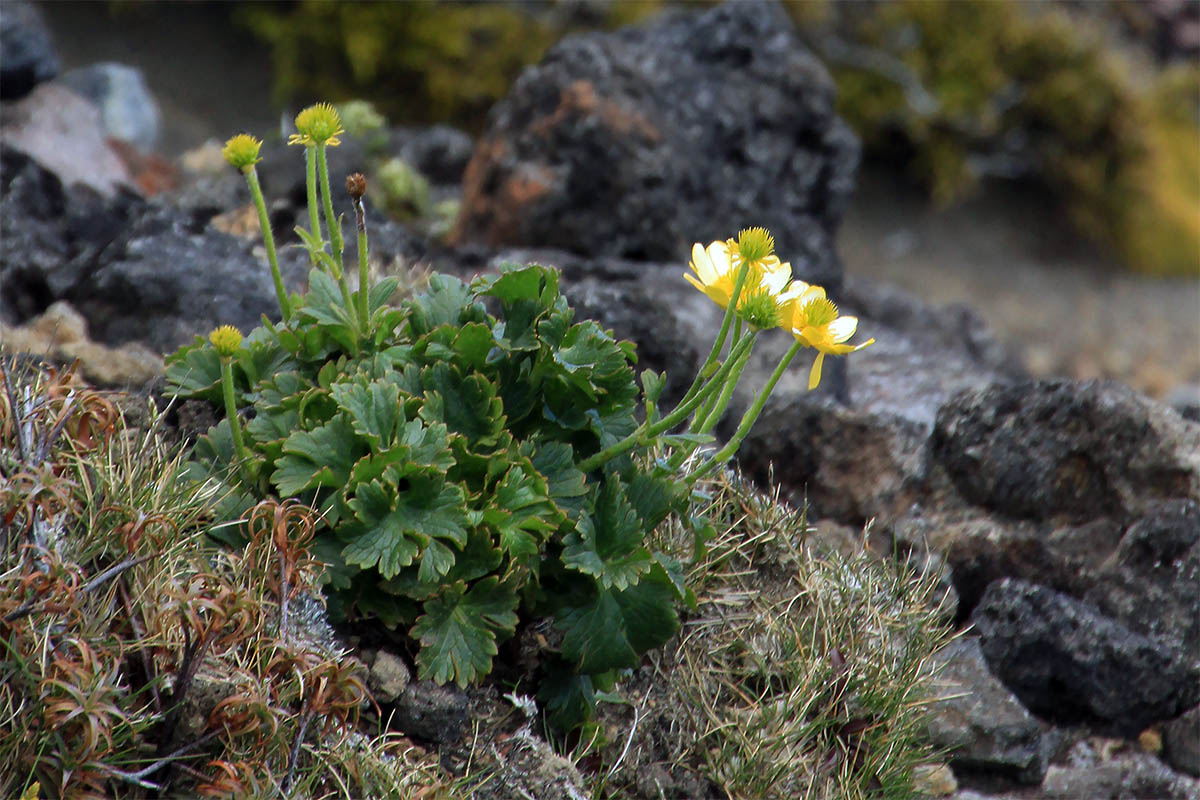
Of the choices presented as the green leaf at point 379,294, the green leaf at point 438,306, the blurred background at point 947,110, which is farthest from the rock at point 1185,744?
the blurred background at point 947,110

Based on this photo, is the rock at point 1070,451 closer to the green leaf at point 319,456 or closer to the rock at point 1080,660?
the rock at point 1080,660

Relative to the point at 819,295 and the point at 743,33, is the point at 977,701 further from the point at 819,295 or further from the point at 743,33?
the point at 743,33

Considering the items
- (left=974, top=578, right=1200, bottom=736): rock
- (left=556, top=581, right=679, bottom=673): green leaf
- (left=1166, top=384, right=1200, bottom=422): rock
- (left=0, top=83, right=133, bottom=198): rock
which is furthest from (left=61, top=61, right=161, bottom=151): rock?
(left=1166, top=384, right=1200, bottom=422): rock

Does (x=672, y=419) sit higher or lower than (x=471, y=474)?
higher

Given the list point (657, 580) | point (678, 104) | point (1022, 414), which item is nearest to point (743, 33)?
point (678, 104)

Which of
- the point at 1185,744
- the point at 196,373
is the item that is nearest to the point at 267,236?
the point at 196,373

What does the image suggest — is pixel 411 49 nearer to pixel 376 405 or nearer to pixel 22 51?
pixel 22 51
